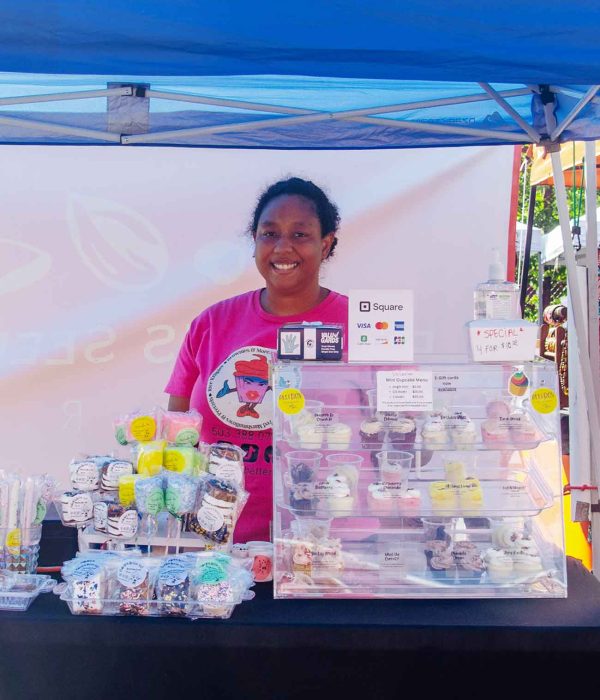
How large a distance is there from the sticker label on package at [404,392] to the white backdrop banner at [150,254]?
208cm

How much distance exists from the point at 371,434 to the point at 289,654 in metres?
0.57

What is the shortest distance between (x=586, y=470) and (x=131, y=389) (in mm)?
2261

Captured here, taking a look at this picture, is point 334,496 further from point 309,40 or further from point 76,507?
point 309,40

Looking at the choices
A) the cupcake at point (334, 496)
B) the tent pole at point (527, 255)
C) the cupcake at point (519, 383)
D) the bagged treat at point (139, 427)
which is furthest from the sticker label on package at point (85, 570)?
the tent pole at point (527, 255)

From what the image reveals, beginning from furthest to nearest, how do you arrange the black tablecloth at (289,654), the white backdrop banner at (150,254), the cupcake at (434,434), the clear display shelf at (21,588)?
the white backdrop banner at (150,254) < the cupcake at (434,434) < the clear display shelf at (21,588) < the black tablecloth at (289,654)

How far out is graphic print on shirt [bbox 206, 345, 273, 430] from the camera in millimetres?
2936

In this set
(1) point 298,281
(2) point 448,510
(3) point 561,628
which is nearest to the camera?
(3) point 561,628

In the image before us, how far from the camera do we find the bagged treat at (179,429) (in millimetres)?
2146

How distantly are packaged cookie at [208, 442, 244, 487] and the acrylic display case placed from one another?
17cm

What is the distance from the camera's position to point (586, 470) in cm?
318

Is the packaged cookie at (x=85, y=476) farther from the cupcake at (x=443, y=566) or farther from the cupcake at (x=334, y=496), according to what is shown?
the cupcake at (x=443, y=566)

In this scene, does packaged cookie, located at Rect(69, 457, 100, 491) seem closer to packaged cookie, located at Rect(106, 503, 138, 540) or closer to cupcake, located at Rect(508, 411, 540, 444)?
packaged cookie, located at Rect(106, 503, 138, 540)

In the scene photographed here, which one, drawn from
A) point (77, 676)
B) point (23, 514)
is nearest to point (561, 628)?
point (77, 676)

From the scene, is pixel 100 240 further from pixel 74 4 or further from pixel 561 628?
pixel 561 628
